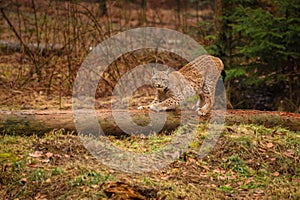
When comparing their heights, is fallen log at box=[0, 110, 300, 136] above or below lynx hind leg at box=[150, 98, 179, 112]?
below

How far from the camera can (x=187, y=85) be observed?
767cm

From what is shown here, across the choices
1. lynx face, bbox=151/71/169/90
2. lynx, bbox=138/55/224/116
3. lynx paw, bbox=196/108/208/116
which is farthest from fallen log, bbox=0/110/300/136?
lynx face, bbox=151/71/169/90

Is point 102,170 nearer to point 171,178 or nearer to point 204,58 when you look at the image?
point 171,178

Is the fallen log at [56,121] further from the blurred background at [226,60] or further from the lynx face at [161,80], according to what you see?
the blurred background at [226,60]

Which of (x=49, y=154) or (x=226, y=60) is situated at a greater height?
(x=226, y=60)

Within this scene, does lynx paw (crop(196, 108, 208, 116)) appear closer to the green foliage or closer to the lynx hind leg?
the lynx hind leg

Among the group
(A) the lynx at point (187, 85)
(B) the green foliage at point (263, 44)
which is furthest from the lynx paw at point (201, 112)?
(B) the green foliage at point (263, 44)

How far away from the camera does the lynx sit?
291 inches

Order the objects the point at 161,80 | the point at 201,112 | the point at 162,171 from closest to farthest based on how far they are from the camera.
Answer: the point at 162,171 → the point at 161,80 → the point at 201,112

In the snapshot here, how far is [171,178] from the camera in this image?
621 centimetres

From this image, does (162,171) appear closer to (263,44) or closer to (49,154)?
(49,154)

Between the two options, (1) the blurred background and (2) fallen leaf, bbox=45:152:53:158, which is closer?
(2) fallen leaf, bbox=45:152:53:158

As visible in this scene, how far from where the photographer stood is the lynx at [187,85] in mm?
7402

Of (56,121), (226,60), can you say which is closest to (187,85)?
(56,121)
